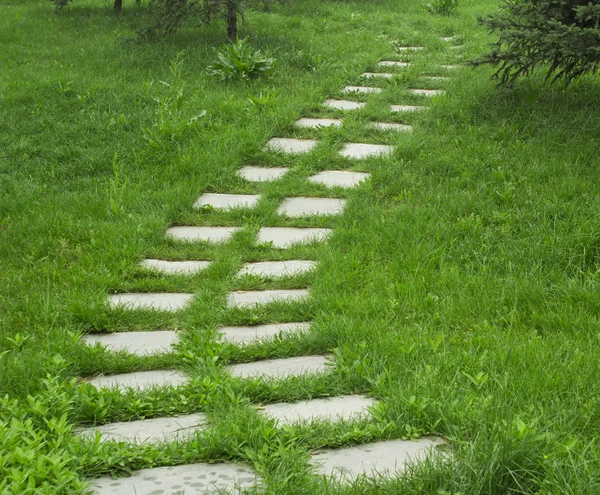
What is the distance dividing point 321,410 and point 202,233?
2.17 meters

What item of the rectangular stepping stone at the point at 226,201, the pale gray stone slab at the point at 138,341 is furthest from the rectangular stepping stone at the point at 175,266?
the rectangular stepping stone at the point at 226,201

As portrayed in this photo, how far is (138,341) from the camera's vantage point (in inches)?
132

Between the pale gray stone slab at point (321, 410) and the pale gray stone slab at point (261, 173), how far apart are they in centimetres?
283

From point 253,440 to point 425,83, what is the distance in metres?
5.88

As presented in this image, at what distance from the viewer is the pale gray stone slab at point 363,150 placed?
5625 millimetres

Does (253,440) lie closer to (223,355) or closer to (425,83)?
(223,355)

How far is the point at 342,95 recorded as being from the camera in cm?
718

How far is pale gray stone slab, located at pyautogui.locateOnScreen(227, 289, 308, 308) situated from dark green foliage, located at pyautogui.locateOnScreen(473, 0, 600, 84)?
10.1 feet

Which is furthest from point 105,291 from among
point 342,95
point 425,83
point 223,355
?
point 425,83

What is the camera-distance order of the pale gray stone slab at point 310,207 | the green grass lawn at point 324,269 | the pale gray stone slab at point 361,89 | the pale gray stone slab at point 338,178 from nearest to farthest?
1. the green grass lawn at point 324,269
2. the pale gray stone slab at point 310,207
3. the pale gray stone slab at point 338,178
4. the pale gray stone slab at point 361,89

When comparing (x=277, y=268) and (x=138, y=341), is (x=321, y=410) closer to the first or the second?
(x=138, y=341)

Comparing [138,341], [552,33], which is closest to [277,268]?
[138,341]

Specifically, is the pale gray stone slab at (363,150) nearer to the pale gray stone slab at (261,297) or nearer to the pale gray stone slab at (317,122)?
the pale gray stone slab at (317,122)

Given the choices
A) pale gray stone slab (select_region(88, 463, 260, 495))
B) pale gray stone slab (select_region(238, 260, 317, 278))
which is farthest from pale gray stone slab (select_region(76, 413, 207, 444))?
pale gray stone slab (select_region(238, 260, 317, 278))
